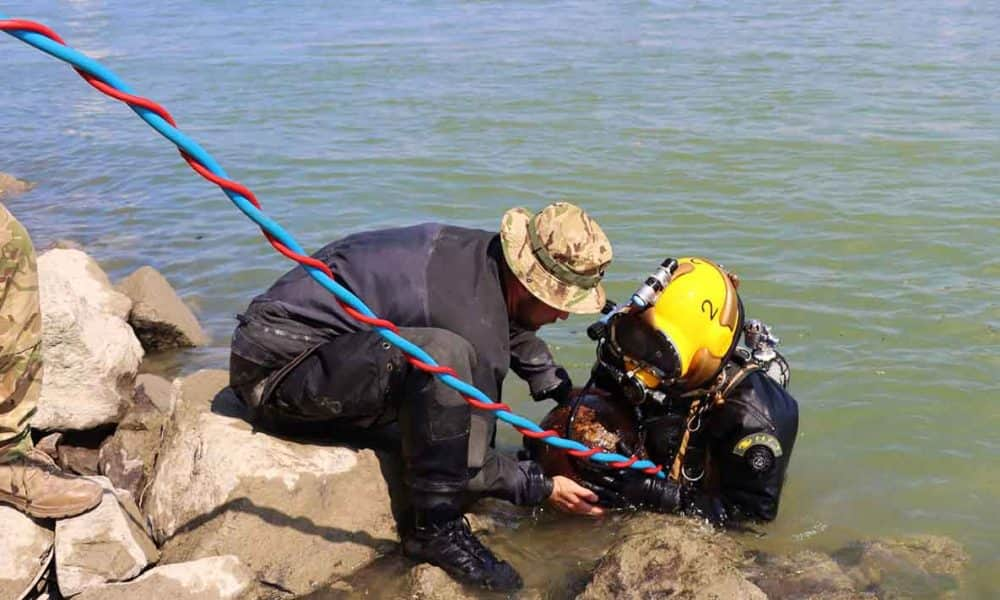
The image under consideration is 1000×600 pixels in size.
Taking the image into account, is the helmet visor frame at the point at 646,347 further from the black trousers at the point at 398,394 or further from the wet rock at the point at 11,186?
the wet rock at the point at 11,186

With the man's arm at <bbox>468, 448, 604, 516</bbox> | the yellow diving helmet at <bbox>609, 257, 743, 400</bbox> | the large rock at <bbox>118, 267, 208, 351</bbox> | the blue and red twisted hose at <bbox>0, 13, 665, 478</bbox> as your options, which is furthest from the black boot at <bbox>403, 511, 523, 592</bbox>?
the large rock at <bbox>118, 267, 208, 351</bbox>

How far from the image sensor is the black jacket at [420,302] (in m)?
3.79

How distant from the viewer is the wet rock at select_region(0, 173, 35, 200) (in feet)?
34.6

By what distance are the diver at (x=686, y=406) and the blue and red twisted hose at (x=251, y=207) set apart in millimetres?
196

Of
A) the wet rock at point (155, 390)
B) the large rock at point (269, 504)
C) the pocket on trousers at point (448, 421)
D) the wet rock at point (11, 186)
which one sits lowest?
the wet rock at point (11, 186)

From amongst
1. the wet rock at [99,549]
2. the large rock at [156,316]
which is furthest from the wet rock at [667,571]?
the large rock at [156,316]

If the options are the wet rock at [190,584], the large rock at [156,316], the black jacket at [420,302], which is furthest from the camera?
the large rock at [156,316]

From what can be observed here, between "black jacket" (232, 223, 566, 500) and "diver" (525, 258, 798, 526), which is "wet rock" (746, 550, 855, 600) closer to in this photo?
"diver" (525, 258, 798, 526)

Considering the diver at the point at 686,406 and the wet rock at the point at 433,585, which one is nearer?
the wet rock at the point at 433,585

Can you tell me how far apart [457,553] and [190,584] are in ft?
3.25

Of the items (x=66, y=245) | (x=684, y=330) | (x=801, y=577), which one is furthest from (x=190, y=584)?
(x=66, y=245)

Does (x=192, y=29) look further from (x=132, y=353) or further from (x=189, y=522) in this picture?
(x=189, y=522)

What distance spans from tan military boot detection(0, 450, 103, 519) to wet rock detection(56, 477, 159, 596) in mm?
46

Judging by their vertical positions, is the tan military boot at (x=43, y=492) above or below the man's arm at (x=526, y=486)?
above
